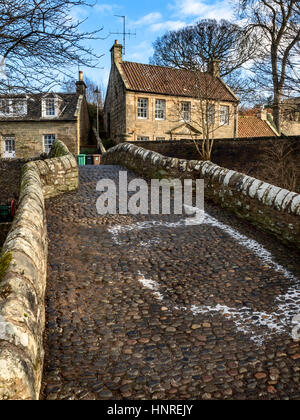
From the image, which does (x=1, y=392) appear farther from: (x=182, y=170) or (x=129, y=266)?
(x=182, y=170)

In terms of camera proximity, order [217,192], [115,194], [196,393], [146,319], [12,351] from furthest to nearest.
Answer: [115,194]
[217,192]
[146,319]
[196,393]
[12,351]

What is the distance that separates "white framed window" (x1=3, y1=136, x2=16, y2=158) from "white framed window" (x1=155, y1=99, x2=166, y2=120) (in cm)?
1129

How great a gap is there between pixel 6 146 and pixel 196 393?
27116mm

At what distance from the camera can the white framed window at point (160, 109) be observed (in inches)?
1037

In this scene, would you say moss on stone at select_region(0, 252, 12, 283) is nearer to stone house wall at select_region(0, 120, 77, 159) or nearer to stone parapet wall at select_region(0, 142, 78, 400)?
stone parapet wall at select_region(0, 142, 78, 400)

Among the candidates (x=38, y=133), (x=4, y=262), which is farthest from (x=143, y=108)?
(x=4, y=262)

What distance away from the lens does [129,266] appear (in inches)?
202

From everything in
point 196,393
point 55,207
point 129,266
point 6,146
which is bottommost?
point 196,393

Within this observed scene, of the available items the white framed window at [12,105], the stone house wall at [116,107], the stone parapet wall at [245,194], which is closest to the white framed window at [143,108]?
the stone house wall at [116,107]

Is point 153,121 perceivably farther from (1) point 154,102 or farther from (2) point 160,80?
(2) point 160,80

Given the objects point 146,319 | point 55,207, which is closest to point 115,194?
point 55,207

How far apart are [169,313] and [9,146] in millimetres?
25857

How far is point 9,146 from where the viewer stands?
2648 cm

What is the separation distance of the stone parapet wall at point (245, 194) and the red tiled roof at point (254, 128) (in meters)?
23.1
